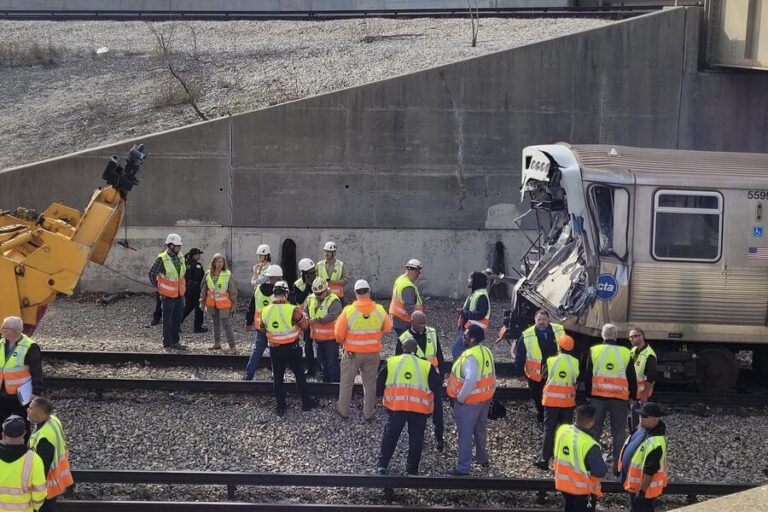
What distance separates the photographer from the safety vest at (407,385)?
9.54 m

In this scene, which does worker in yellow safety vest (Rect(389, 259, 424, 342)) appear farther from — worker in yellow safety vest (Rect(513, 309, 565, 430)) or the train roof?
the train roof

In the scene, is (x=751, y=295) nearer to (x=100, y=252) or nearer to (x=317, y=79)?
(x=100, y=252)

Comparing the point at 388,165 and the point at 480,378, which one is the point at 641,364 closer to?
the point at 480,378

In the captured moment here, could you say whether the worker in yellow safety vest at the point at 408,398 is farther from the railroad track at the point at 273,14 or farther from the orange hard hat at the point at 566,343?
the railroad track at the point at 273,14

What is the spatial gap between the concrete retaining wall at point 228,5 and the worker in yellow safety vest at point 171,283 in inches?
677

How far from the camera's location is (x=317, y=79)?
72.9ft

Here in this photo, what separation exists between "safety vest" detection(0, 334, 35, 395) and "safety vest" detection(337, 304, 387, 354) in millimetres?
3584

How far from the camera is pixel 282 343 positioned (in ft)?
36.8

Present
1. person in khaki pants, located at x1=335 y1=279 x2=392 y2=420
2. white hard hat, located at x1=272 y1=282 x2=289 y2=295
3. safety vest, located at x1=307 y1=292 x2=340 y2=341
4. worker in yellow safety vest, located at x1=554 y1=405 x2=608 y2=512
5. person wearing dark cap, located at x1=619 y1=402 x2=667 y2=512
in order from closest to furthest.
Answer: worker in yellow safety vest, located at x1=554 y1=405 x2=608 y2=512 < person wearing dark cap, located at x1=619 y1=402 x2=667 y2=512 < person in khaki pants, located at x1=335 y1=279 x2=392 y2=420 < white hard hat, located at x1=272 y1=282 x2=289 y2=295 < safety vest, located at x1=307 y1=292 x2=340 y2=341

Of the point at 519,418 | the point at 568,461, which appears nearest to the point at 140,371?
the point at 519,418

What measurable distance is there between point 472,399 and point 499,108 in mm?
9679

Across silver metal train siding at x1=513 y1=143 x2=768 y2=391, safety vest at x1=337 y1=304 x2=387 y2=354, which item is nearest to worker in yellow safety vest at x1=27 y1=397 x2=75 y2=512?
safety vest at x1=337 y1=304 x2=387 y2=354

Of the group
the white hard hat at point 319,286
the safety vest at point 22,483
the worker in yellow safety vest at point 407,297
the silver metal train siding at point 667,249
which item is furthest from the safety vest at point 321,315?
the safety vest at point 22,483

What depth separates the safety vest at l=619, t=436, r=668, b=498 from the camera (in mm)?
8047
